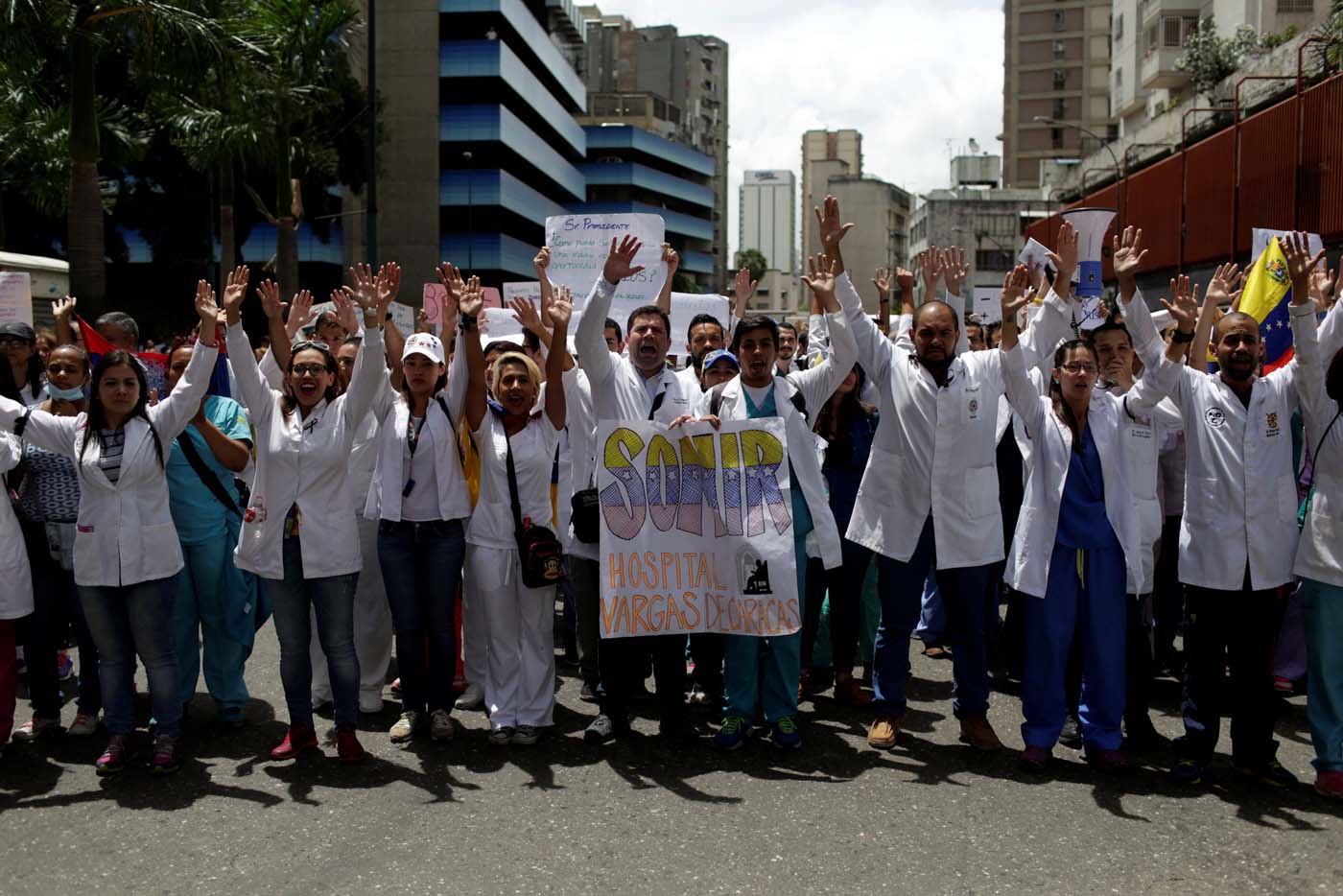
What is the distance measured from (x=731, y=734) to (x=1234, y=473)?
2681mm

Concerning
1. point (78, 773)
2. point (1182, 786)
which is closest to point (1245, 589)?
point (1182, 786)

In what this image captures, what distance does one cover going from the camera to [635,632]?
627 centimetres

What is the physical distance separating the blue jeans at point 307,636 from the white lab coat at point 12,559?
3.92 feet

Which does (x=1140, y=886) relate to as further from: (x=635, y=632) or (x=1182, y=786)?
(x=635, y=632)

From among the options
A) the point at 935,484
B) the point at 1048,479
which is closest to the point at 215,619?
the point at 935,484

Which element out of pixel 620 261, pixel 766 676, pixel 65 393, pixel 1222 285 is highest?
pixel 620 261

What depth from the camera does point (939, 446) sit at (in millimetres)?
6207

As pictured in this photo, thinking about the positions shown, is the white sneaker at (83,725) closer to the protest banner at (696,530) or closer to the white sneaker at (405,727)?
the white sneaker at (405,727)

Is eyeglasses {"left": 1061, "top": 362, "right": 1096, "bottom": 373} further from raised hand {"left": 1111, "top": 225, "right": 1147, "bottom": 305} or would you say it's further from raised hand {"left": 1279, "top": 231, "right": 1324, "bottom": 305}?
raised hand {"left": 1279, "top": 231, "right": 1324, "bottom": 305}

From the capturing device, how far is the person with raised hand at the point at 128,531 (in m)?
5.80

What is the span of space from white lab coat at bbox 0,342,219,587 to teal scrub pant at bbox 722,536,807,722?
275 centimetres

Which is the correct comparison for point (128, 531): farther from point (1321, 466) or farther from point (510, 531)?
point (1321, 466)

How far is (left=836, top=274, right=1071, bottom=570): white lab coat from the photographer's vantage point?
6191 mm

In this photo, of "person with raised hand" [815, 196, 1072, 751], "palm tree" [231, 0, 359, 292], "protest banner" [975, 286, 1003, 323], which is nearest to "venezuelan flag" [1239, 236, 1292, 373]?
"person with raised hand" [815, 196, 1072, 751]
